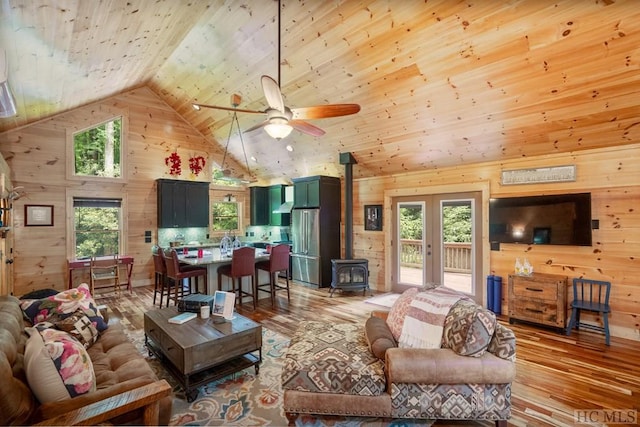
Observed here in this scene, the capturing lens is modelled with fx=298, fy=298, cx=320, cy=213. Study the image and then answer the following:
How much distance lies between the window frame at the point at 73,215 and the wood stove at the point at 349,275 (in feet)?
15.3

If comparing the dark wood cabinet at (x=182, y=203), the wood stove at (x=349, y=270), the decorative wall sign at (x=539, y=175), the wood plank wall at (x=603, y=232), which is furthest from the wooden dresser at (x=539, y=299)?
the dark wood cabinet at (x=182, y=203)

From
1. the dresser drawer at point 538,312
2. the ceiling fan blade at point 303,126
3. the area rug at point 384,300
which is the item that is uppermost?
the ceiling fan blade at point 303,126

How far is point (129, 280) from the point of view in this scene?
241 inches

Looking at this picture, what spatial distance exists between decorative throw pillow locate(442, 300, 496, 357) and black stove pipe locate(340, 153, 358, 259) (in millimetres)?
4079

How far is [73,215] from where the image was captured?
19.8 feet

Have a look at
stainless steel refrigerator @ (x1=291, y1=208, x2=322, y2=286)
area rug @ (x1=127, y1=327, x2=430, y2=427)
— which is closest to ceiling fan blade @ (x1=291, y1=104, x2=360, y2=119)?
area rug @ (x1=127, y1=327, x2=430, y2=427)

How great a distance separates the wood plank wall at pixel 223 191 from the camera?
12.4 ft

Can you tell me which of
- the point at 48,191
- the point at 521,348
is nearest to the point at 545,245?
the point at 521,348

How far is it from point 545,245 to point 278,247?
4.10 meters

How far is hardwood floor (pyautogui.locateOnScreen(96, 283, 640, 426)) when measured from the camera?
95.0 inches

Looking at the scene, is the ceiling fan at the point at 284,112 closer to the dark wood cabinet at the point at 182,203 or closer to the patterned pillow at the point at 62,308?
the patterned pillow at the point at 62,308

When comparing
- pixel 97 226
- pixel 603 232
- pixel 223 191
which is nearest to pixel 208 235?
pixel 223 191

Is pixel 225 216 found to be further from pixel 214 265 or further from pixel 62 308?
pixel 62 308

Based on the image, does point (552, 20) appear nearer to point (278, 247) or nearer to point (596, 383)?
point (596, 383)
